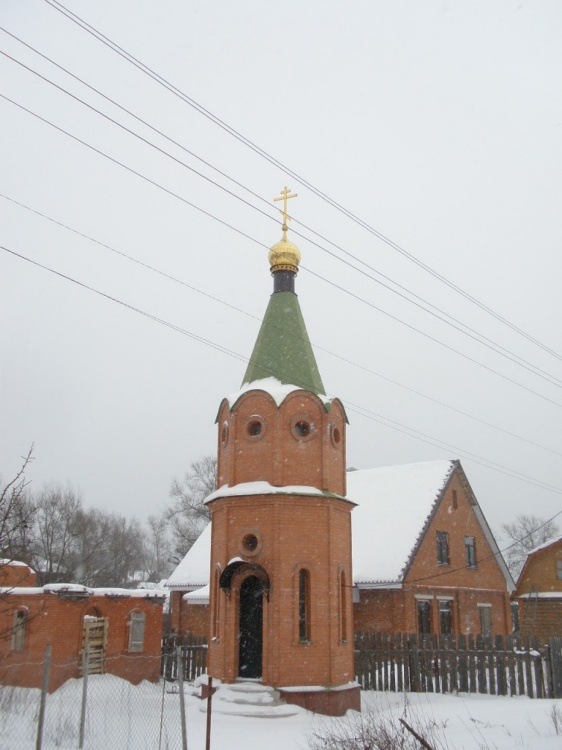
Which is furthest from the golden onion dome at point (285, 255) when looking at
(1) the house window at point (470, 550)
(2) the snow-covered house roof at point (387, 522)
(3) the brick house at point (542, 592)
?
(3) the brick house at point (542, 592)

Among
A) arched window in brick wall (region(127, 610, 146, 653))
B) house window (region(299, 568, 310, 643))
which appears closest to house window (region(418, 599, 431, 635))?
house window (region(299, 568, 310, 643))

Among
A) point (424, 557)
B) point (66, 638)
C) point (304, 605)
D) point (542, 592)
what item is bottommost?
point (66, 638)

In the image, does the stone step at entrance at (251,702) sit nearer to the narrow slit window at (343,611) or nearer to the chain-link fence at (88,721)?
the chain-link fence at (88,721)

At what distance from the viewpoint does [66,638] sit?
1819 centimetres

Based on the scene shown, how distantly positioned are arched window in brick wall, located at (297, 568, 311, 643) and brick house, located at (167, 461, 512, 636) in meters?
6.49

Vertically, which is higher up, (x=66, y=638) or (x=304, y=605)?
(x=304, y=605)

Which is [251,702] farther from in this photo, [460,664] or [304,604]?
[460,664]

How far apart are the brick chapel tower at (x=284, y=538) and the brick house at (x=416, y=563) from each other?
227 inches

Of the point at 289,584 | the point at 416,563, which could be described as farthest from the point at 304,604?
the point at 416,563

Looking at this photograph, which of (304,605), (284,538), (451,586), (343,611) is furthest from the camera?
(451,586)

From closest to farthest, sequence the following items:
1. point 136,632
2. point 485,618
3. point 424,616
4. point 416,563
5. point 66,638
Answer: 1. point 66,638
2. point 136,632
3. point 416,563
4. point 424,616
5. point 485,618

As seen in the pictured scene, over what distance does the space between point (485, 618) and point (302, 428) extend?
13.9 m

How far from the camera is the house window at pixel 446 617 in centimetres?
2388

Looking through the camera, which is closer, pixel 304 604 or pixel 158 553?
Result: pixel 304 604
